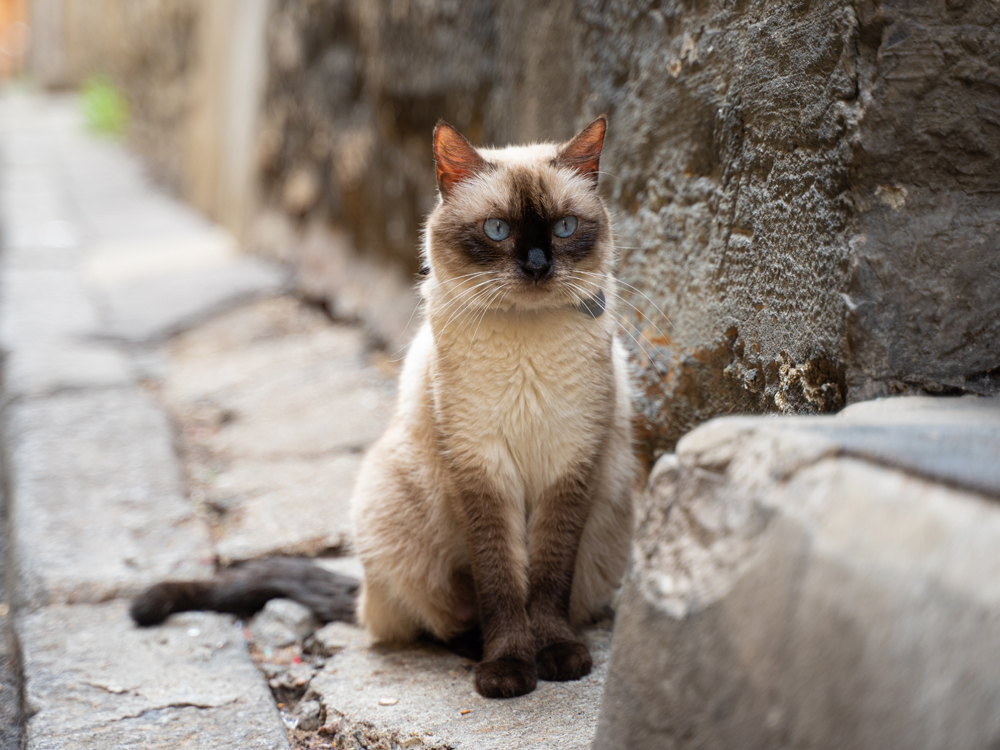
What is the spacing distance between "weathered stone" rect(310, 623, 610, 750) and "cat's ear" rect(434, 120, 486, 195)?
1154 millimetres

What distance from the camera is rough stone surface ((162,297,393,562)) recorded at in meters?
2.83

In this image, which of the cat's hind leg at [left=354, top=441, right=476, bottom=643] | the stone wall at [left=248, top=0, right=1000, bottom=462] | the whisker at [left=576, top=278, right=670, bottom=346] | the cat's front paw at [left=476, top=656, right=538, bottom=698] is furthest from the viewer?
the whisker at [left=576, top=278, right=670, bottom=346]

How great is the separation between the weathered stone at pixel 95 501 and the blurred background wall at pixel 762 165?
1.30 metres

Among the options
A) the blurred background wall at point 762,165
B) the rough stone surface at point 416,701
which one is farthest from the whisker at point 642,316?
the rough stone surface at point 416,701

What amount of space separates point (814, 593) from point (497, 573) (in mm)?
1018

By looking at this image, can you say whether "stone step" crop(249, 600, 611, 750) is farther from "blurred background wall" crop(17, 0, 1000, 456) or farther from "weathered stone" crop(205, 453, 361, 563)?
"blurred background wall" crop(17, 0, 1000, 456)

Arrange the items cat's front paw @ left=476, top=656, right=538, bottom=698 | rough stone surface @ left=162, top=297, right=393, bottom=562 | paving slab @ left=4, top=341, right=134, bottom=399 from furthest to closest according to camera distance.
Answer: paving slab @ left=4, top=341, right=134, bottom=399, rough stone surface @ left=162, top=297, right=393, bottom=562, cat's front paw @ left=476, top=656, right=538, bottom=698

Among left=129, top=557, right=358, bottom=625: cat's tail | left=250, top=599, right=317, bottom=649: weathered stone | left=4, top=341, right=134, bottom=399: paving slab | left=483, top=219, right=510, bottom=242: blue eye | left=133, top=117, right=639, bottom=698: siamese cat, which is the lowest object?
left=250, top=599, right=317, bottom=649: weathered stone

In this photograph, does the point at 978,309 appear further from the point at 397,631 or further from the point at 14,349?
the point at 14,349

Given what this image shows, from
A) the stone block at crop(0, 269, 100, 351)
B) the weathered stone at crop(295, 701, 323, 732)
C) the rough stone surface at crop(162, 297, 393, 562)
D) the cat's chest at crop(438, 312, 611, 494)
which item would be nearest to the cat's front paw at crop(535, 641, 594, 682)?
the cat's chest at crop(438, 312, 611, 494)

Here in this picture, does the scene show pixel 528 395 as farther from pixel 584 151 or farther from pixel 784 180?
pixel 784 180

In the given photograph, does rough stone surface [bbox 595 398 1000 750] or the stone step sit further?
the stone step

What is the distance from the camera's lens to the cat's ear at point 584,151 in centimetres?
189

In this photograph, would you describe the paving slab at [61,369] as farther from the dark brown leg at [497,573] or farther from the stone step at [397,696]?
the dark brown leg at [497,573]
